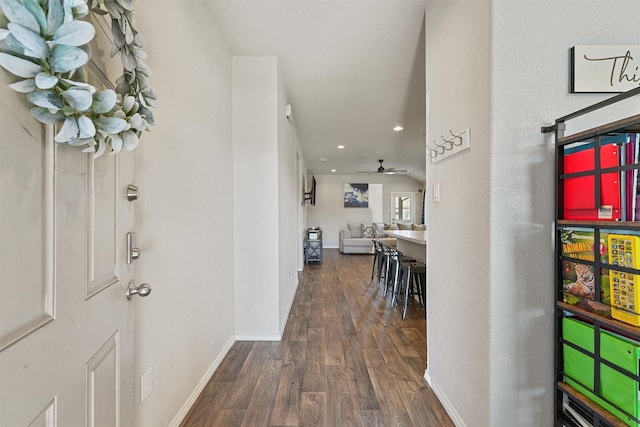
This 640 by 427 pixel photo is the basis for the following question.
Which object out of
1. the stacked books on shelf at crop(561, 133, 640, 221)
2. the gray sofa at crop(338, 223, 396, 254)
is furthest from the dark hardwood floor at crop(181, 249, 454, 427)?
the gray sofa at crop(338, 223, 396, 254)

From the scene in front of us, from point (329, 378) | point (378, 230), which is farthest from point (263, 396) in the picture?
point (378, 230)

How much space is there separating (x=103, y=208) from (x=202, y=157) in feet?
3.75

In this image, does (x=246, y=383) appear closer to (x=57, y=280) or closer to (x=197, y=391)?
(x=197, y=391)

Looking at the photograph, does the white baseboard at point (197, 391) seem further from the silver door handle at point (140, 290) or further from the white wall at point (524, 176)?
the white wall at point (524, 176)

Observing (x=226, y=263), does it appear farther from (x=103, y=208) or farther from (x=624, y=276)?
(x=624, y=276)

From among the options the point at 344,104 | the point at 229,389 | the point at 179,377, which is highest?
the point at 344,104

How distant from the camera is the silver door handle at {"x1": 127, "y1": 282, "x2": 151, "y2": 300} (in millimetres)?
998

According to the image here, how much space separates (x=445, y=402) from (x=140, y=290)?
1789 mm

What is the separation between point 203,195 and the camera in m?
1.97

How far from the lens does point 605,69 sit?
1210 millimetres

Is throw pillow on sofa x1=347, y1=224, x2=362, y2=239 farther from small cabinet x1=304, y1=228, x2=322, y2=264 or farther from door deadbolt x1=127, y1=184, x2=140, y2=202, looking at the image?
door deadbolt x1=127, y1=184, x2=140, y2=202

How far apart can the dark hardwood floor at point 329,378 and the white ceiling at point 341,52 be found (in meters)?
2.64

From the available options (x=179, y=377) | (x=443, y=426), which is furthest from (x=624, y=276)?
(x=179, y=377)

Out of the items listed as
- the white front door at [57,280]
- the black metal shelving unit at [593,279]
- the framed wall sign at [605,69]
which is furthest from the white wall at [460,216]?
the white front door at [57,280]
